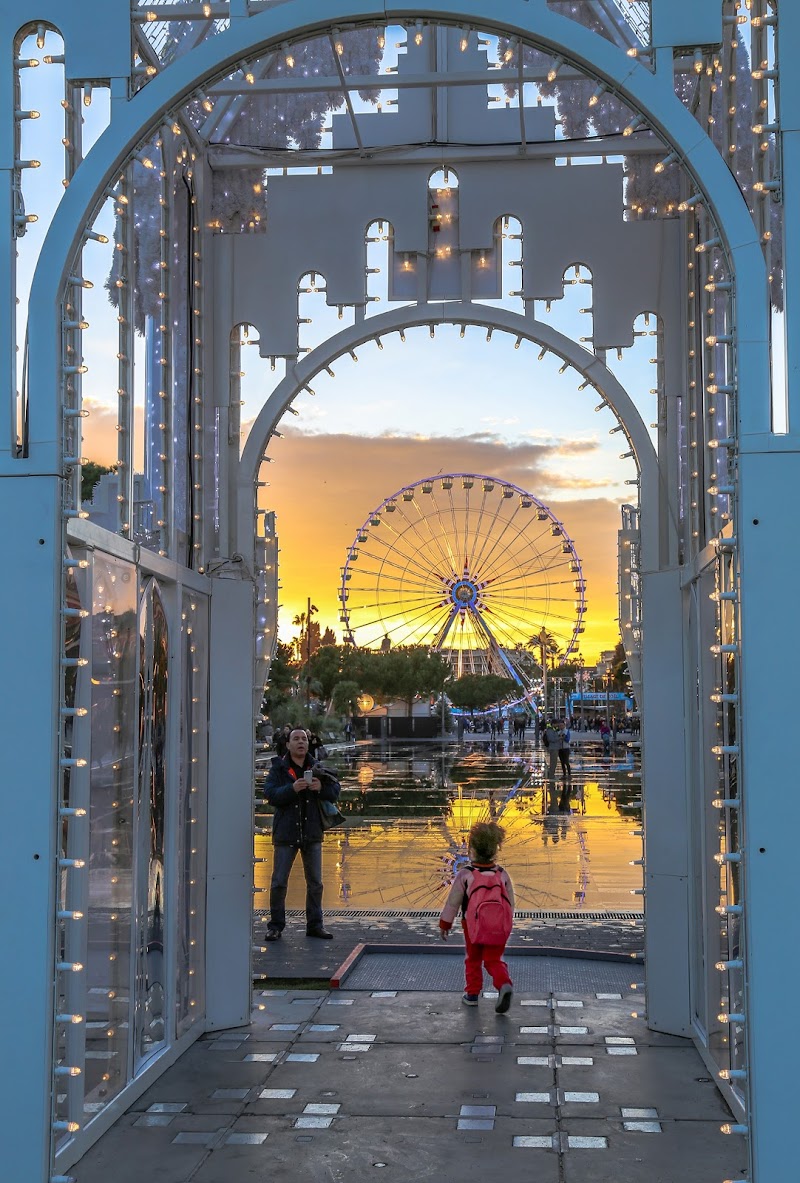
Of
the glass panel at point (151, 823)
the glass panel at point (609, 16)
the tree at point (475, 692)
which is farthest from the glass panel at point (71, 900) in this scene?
the tree at point (475, 692)

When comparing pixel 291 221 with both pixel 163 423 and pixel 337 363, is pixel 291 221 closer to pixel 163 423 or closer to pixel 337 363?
pixel 337 363

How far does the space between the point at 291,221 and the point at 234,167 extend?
18.5 inches

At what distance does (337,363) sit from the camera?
6934 mm

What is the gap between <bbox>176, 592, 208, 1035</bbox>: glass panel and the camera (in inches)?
239

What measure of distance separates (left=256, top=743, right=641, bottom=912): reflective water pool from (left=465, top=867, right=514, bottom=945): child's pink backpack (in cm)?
97

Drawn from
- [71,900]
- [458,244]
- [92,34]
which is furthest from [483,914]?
[92,34]

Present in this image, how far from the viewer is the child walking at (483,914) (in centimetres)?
680

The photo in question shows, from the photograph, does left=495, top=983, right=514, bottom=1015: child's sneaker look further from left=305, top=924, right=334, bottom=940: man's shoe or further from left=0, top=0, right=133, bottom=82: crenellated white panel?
left=0, top=0, right=133, bottom=82: crenellated white panel

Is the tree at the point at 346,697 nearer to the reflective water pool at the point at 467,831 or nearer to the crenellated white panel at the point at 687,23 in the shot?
the reflective water pool at the point at 467,831

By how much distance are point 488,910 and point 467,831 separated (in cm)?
837

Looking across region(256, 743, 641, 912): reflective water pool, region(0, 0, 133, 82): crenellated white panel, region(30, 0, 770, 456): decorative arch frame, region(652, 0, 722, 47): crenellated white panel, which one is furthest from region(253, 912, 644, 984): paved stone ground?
region(652, 0, 722, 47): crenellated white panel

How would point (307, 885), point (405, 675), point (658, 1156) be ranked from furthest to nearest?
point (405, 675) → point (307, 885) → point (658, 1156)

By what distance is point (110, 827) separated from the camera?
4871 mm

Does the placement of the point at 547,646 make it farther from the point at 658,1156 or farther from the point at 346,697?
the point at 658,1156
